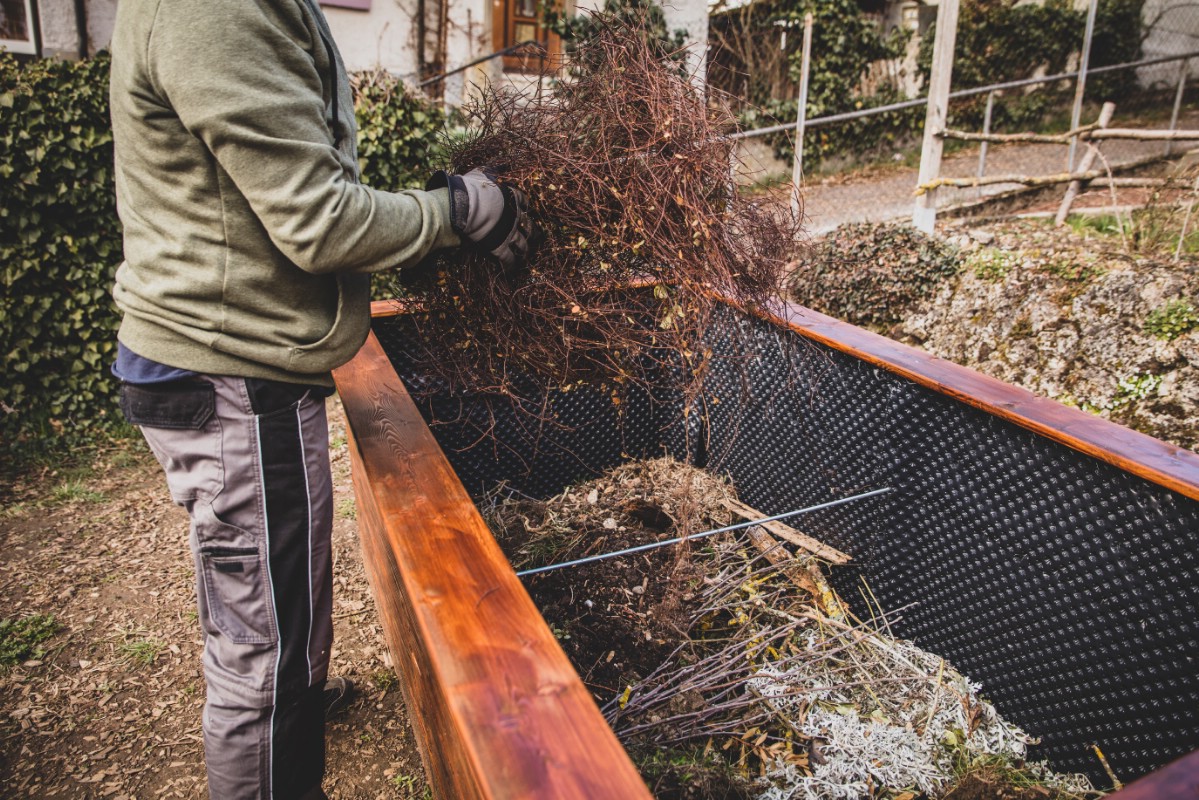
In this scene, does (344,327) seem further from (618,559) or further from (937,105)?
(937,105)

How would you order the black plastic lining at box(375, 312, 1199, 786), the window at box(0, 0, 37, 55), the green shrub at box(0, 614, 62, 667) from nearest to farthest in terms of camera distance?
the black plastic lining at box(375, 312, 1199, 786), the green shrub at box(0, 614, 62, 667), the window at box(0, 0, 37, 55)

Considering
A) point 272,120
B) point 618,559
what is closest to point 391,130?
point 618,559

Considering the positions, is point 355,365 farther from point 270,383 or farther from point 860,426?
point 860,426

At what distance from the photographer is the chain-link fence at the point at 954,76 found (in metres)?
10.7

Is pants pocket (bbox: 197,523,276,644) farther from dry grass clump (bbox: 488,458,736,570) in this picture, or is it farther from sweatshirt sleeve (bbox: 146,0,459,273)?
dry grass clump (bbox: 488,458,736,570)

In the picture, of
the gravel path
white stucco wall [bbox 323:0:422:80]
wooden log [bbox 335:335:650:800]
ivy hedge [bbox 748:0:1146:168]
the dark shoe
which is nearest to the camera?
wooden log [bbox 335:335:650:800]

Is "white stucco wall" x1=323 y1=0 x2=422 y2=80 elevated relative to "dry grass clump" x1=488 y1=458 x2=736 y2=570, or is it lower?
elevated

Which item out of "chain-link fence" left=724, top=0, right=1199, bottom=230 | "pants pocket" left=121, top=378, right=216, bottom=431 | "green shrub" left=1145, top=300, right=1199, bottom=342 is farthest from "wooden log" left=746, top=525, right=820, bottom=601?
"chain-link fence" left=724, top=0, right=1199, bottom=230

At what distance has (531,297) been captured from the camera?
5.77 feet

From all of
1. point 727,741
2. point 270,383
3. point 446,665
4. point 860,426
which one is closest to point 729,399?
point 860,426

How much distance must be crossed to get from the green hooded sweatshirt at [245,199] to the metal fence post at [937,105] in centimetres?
452

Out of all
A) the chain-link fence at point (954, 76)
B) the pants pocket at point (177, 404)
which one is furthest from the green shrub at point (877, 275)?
the chain-link fence at point (954, 76)

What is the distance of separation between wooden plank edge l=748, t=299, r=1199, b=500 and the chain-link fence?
313 inches

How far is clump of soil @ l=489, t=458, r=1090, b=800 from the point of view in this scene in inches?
74.2
